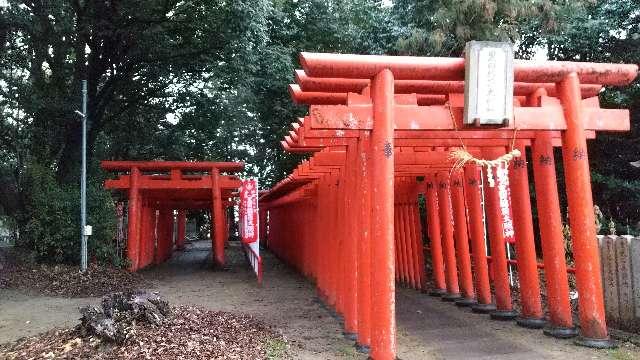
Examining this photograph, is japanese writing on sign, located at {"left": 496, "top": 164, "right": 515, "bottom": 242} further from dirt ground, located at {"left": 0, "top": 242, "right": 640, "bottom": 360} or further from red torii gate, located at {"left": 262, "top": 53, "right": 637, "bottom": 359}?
red torii gate, located at {"left": 262, "top": 53, "right": 637, "bottom": 359}

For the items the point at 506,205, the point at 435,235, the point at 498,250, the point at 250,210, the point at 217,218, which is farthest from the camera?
the point at 217,218

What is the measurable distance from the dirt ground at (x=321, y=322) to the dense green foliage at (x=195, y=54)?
3887mm

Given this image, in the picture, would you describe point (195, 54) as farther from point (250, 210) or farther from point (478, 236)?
point (478, 236)

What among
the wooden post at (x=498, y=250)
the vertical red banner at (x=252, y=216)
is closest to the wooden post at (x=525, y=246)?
the wooden post at (x=498, y=250)

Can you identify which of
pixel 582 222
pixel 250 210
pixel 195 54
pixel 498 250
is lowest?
pixel 498 250

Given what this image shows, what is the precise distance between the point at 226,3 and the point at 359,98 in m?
8.80

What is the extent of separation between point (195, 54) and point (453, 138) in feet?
34.3

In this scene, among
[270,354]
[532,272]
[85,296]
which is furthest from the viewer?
[85,296]

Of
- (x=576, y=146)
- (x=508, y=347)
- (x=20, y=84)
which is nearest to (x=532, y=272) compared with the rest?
(x=508, y=347)

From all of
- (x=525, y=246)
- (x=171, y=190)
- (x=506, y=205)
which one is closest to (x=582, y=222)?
(x=525, y=246)

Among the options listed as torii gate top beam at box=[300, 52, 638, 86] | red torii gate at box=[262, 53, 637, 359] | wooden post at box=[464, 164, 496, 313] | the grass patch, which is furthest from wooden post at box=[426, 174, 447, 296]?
the grass patch

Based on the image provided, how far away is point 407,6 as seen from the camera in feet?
50.9

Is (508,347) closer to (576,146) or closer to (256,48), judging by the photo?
(576,146)

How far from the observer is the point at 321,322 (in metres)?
9.32
